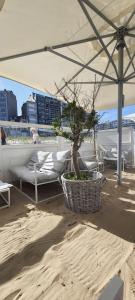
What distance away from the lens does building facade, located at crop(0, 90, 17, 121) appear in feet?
13.8

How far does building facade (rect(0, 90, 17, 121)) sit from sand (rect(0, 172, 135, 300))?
7.79ft

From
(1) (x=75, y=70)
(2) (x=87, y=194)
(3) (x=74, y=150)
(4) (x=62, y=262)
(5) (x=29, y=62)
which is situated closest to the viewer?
(4) (x=62, y=262)

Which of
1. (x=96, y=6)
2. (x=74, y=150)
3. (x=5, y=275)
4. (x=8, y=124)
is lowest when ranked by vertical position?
(x=5, y=275)

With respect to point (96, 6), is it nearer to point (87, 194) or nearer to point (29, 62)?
point (29, 62)

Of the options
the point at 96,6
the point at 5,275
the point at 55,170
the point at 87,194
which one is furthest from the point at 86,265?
the point at 96,6

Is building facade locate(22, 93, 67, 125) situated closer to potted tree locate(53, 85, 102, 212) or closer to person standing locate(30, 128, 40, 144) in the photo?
person standing locate(30, 128, 40, 144)

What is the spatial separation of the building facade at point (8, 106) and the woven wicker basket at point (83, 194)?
244 cm

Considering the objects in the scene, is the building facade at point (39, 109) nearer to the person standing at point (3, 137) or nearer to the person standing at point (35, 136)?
the person standing at point (35, 136)

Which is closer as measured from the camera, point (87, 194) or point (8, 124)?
point (87, 194)

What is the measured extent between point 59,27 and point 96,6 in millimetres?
509

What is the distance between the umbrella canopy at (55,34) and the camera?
75.0 inches

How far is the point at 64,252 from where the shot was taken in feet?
5.34

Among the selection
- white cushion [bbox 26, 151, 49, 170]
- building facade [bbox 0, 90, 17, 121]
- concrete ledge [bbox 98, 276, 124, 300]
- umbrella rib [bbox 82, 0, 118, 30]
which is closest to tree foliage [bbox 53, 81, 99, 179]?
umbrella rib [bbox 82, 0, 118, 30]

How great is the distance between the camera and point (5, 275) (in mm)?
1390
